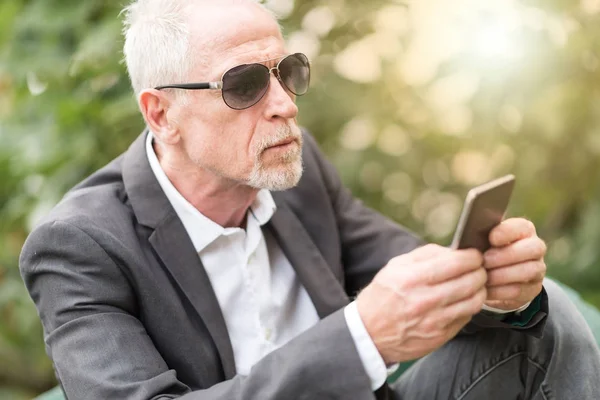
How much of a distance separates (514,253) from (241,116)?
76 cm

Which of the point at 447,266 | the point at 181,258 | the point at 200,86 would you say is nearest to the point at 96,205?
the point at 181,258

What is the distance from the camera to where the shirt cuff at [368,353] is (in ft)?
4.57

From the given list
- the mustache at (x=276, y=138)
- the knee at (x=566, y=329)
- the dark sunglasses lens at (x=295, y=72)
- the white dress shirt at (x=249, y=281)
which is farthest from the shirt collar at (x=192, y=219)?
the knee at (x=566, y=329)

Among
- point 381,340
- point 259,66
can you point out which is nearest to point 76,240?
point 259,66

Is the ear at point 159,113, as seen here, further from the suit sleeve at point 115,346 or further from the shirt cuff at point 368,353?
the shirt cuff at point 368,353

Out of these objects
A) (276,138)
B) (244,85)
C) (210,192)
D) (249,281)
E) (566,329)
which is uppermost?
(244,85)

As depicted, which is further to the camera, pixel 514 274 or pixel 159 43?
pixel 159 43

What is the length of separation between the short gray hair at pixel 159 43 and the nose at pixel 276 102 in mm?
211

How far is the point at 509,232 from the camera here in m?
1.48

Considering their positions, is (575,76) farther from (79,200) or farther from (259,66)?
(79,200)

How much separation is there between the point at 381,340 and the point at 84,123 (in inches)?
66.8

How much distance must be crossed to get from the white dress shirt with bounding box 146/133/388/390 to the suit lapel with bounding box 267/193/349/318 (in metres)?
0.05

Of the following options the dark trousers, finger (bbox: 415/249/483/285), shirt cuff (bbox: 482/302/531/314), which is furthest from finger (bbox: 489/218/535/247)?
the dark trousers

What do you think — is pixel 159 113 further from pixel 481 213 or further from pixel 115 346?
pixel 481 213
